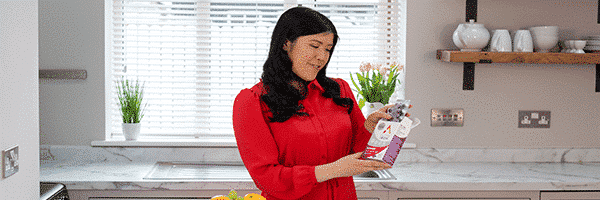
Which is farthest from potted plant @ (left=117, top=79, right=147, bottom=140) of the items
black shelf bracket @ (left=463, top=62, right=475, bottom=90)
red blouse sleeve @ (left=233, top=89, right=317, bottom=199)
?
black shelf bracket @ (left=463, top=62, right=475, bottom=90)

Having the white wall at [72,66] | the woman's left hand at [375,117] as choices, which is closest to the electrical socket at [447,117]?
the woman's left hand at [375,117]

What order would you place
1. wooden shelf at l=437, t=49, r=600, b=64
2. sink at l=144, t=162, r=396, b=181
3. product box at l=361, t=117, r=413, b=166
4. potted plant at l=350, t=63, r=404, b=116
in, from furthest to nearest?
1. potted plant at l=350, t=63, r=404, b=116
2. wooden shelf at l=437, t=49, r=600, b=64
3. sink at l=144, t=162, r=396, b=181
4. product box at l=361, t=117, r=413, b=166

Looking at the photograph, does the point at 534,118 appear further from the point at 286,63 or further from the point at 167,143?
the point at 167,143

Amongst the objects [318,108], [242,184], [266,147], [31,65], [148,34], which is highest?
Answer: [148,34]

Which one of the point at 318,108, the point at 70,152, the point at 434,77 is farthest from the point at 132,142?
the point at 434,77

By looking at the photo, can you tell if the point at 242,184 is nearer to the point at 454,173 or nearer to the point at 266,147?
the point at 266,147

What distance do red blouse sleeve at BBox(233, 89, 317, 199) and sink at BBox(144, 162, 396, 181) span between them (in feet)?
2.85

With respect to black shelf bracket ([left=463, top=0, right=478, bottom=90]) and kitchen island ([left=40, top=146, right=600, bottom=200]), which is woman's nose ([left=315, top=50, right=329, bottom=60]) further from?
black shelf bracket ([left=463, top=0, right=478, bottom=90])

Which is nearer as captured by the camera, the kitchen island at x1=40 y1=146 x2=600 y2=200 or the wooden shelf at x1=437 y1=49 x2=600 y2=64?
the kitchen island at x1=40 y1=146 x2=600 y2=200

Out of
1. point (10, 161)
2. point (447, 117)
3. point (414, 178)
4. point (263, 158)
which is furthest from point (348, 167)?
point (447, 117)

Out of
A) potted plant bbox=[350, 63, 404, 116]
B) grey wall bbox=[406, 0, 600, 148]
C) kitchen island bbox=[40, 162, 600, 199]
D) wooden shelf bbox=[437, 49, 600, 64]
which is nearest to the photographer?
kitchen island bbox=[40, 162, 600, 199]

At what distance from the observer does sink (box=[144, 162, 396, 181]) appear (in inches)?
91.6

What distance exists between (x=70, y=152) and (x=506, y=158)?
2.37m

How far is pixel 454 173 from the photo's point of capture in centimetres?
246
